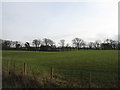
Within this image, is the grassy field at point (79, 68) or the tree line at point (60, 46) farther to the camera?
the tree line at point (60, 46)

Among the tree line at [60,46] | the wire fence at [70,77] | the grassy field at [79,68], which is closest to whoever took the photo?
the wire fence at [70,77]

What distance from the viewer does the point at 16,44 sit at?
88.9 metres

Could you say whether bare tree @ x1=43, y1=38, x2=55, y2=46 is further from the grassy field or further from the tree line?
the grassy field

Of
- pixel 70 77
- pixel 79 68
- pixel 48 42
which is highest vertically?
pixel 48 42

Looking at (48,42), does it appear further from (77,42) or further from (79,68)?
(79,68)

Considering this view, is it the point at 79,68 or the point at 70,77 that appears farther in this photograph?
the point at 79,68

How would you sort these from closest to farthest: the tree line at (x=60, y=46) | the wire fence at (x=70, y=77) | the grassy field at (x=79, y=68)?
the wire fence at (x=70, y=77)
the grassy field at (x=79, y=68)
the tree line at (x=60, y=46)

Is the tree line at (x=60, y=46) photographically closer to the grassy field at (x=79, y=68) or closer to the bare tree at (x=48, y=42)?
the bare tree at (x=48, y=42)

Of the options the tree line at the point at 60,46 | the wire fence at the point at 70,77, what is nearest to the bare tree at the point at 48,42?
the tree line at the point at 60,46

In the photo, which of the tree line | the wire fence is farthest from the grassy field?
the tree line

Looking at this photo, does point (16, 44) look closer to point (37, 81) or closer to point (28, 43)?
point (28, 43)

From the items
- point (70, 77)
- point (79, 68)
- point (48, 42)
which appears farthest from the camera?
point (48, 42)

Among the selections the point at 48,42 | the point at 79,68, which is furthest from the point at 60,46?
the point at 79,68

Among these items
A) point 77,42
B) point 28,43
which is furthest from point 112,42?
point 28,43
